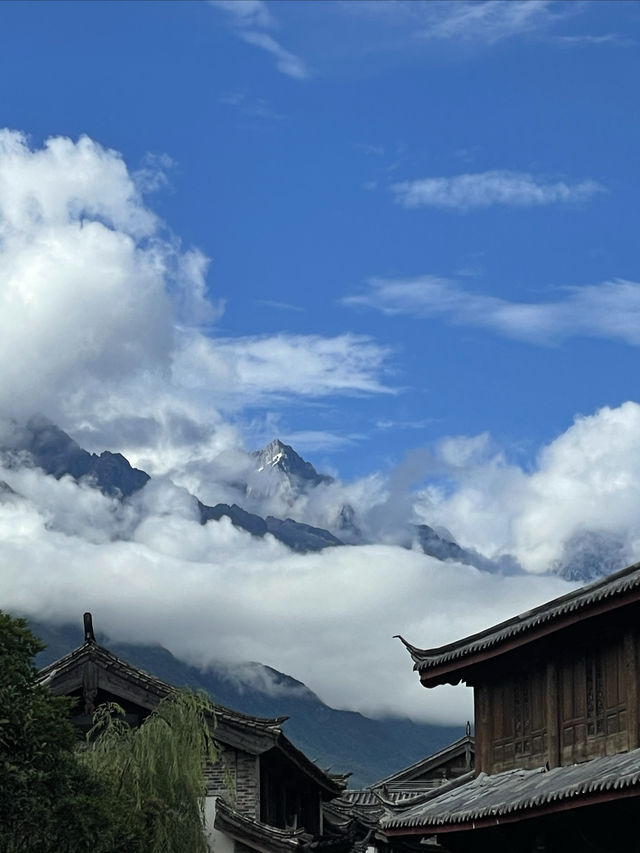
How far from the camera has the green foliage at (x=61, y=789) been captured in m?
25.1

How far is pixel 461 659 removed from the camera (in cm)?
3316

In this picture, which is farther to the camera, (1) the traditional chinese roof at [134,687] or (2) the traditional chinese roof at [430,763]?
(2) the traditional chinese roof at [430,763]

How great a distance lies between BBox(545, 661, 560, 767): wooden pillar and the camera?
30.5 metres

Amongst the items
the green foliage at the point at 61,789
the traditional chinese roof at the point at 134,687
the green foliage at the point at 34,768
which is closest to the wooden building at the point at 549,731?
the green foliage at the point at 61,789

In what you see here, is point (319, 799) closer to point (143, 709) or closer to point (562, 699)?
point (143, 709)

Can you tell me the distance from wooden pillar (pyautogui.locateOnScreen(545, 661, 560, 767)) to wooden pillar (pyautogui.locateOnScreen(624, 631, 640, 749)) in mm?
2435

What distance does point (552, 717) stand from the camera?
3083cm

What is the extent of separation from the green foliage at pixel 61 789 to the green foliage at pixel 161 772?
0.03m

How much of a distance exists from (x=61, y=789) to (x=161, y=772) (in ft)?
22.1

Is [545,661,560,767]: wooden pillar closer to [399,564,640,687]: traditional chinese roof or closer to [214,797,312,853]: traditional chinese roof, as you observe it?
[399,564,640,687]: traditional chinese roof

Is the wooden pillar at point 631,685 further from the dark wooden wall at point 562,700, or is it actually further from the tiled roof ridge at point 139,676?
the tiled roof ridge at point 139,676

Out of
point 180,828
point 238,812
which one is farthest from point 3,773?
point 238,812

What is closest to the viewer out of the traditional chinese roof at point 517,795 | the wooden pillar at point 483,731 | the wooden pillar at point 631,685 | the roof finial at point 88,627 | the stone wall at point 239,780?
the traditional chinese roof at point 517,795

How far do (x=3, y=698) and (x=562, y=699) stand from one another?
37.3 feet
